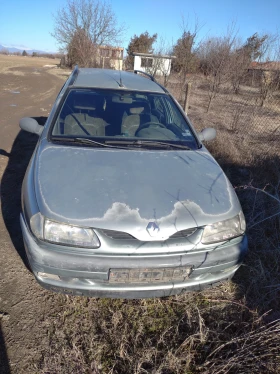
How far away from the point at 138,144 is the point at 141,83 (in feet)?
4.25

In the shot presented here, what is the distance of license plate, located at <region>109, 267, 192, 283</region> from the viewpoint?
1751mm

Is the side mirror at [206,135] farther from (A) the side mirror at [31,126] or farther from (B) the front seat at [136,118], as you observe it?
(A) the side mirror at [31,126]

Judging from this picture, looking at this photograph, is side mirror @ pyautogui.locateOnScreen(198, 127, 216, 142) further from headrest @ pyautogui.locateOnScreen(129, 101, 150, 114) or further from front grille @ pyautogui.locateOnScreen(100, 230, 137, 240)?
front grille @ pyautogui.locateOnScreen(100, 230, 137, 240)

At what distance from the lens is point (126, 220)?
1.76m

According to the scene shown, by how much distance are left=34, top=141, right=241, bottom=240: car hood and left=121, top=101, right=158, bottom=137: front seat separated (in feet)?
1.50

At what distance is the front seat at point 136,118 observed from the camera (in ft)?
9.43

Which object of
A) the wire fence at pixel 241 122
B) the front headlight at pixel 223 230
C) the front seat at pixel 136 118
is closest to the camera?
the front headlight at pixel 223 230

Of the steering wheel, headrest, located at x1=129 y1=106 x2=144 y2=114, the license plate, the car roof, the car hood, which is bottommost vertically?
the license plate

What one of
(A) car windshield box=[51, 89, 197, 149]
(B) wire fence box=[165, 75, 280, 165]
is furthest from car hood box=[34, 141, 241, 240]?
(B) wire fence box=[165, 75, 280, 165]

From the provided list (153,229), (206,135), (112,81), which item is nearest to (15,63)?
(112,81)

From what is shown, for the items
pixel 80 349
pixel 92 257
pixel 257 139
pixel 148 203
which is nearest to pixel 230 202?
pixel 148 203

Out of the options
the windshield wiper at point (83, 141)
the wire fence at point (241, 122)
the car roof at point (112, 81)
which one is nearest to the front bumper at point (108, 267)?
the windshield wiper at point (83, 141)

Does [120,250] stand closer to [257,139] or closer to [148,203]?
[148,203]

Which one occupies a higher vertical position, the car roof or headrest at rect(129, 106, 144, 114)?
the car roof
